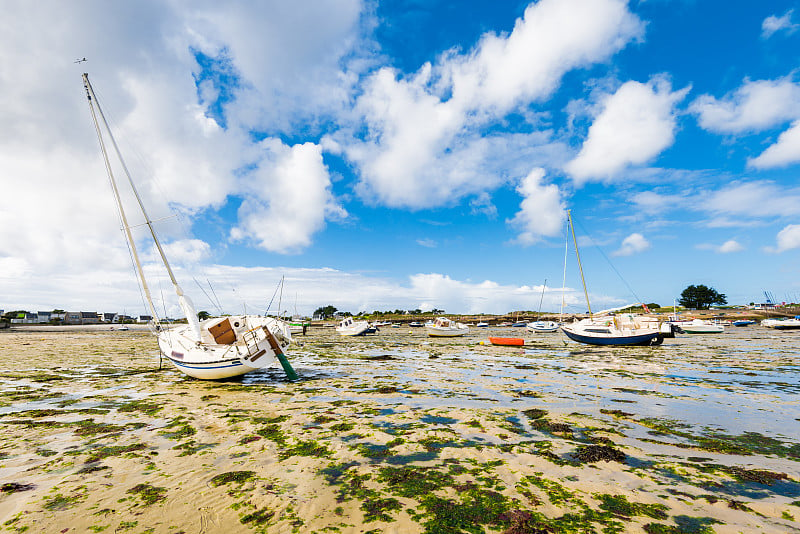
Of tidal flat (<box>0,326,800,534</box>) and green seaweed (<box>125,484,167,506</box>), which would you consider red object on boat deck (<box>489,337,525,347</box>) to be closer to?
tidal flat (<box>0,326,800,534</box>)

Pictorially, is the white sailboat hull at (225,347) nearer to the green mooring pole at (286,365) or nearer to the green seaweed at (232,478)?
the green mooring pole at (286,365)

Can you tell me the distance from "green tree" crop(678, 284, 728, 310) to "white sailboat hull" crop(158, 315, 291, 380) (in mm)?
158801

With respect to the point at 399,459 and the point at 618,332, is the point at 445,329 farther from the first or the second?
the point at 399,459

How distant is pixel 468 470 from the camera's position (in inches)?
281

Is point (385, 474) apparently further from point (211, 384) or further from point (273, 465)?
point (211, 384)

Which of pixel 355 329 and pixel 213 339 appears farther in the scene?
pixel 355 329

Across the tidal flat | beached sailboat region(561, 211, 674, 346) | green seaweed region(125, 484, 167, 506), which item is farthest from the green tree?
green seaweed region(125, 484, 167, 506)

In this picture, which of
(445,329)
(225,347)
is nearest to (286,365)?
(225,347)

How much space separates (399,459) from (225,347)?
11.8m

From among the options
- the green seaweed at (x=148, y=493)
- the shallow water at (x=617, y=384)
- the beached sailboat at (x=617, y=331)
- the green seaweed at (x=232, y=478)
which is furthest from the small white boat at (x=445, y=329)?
the green seaweed at (x=148, y=493)

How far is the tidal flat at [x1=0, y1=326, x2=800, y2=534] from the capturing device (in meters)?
5.35

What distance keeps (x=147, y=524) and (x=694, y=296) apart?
169806mm

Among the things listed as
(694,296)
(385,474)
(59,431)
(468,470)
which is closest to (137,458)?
(59,431)

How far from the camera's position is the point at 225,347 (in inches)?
642
